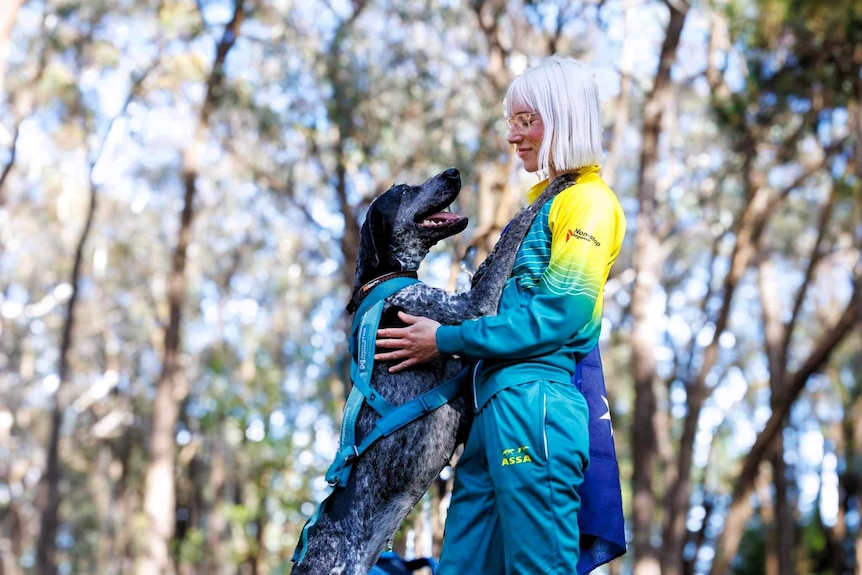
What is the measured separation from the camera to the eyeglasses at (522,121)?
3.27 m

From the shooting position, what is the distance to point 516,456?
291cm

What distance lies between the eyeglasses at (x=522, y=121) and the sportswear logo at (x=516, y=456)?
992mm

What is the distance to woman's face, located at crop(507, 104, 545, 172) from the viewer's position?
3.26 metres

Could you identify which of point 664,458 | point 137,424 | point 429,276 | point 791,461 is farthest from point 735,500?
point 137,424

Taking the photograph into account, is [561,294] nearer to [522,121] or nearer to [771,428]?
[522,121]

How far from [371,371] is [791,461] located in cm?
2676

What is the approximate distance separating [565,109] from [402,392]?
977mm

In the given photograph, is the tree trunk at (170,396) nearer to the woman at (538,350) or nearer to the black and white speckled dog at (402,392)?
the black and white speckled dog at (402,392)

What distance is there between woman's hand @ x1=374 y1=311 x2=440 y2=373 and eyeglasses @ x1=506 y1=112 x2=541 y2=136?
65cm

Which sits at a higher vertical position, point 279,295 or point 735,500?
point 279,295

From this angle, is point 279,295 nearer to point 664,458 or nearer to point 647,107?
point 664,458

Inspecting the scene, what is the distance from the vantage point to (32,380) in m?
30.8

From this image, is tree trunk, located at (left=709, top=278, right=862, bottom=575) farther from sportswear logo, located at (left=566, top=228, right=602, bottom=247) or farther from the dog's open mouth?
sportswear logo, located at (left=566, top=228, right=602, bottom=247)

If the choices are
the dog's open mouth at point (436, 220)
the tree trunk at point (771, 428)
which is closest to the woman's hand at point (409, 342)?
the dog's open mouth at point (436, 220)
